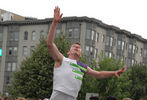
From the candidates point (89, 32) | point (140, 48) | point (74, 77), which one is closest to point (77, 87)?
point (74, 77)

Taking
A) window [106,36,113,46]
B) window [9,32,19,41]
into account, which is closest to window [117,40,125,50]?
window [106,36,113,46]

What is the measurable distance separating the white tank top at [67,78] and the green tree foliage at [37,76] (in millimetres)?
27191

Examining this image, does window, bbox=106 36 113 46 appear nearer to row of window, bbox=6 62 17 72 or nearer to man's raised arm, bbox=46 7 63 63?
row of window, bbox=6 62 17 72

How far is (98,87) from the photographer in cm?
3412

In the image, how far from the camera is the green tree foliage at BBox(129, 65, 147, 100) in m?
44.7

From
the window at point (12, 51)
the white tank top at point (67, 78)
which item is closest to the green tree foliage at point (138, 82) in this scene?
the window at point (12, 51)

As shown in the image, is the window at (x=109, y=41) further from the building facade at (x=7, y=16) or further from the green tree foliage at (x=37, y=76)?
the green tree foliage at (x=37, y=76)

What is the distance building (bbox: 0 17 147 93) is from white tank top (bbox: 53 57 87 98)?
45185 mm

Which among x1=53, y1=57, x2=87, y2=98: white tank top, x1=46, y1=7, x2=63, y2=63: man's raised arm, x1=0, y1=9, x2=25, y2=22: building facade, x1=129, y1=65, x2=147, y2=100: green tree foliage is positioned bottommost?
x1=129, y1=65, x2=147, y2=100: green tree foliage

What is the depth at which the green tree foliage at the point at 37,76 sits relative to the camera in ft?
107

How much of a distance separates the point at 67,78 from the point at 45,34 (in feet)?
157

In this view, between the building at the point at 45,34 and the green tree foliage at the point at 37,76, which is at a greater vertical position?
the building at the point at 45,34

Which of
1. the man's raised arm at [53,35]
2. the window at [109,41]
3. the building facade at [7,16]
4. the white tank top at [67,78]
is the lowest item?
the white tank top at [67,78]

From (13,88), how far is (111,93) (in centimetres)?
959
